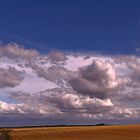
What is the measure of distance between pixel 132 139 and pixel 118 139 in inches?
117

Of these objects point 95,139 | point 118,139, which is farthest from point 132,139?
point 95,139

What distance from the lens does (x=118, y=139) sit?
54406mm

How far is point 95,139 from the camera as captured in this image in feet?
189

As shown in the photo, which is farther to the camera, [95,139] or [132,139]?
[95,139]

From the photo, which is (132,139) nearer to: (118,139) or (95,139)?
(118,139)

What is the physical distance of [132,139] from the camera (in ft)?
170

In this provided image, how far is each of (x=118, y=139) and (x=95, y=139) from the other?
459 centimetres

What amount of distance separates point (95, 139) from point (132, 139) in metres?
7.54
